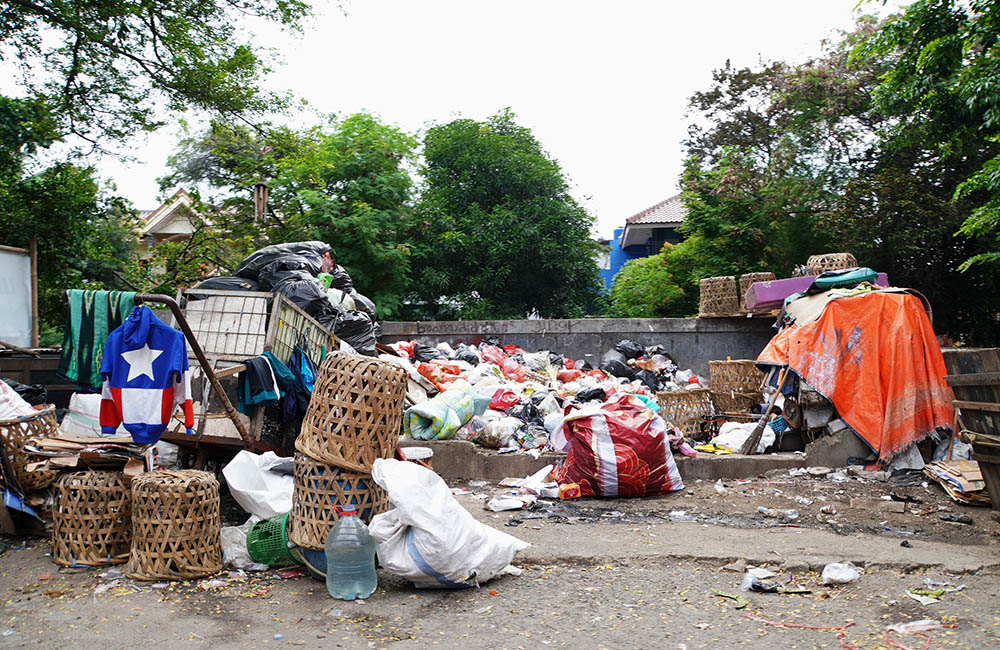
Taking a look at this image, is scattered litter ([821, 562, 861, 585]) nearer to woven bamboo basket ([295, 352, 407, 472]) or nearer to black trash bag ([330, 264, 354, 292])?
woven bamboo basket ([295, 352, 407, 472])

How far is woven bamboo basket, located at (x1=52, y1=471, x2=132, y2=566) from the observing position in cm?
427

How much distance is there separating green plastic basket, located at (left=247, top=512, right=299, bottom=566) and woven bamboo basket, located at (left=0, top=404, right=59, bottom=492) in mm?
1681

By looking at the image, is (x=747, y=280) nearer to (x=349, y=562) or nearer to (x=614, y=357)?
(x=614, y=357)

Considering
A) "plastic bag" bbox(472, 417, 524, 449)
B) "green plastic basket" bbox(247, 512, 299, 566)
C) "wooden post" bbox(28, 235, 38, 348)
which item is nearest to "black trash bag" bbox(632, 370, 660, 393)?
"plastic bag" bbox(472, 417, 524, 449)

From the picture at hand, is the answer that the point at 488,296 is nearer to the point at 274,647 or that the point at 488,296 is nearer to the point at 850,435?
the point at 850,435

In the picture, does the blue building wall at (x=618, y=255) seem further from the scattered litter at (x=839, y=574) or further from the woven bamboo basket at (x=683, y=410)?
the scattered litter at (x=839, y=574)

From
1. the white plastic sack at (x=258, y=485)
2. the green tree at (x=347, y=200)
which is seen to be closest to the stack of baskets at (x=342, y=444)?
the white plastic sack at (x=258, y=485)

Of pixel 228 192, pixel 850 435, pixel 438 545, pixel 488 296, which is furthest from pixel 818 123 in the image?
pixel 438 545

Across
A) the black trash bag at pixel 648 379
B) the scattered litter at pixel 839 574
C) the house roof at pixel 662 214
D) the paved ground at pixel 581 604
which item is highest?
the house roof at pixel 662 214

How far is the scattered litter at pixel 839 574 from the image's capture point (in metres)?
4.07

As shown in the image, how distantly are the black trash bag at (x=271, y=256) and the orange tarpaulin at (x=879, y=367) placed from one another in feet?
16.1

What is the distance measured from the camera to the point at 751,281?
10.8 metres

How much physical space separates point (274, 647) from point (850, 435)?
5.48 m

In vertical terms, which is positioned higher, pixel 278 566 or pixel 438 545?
pixel 438 545
